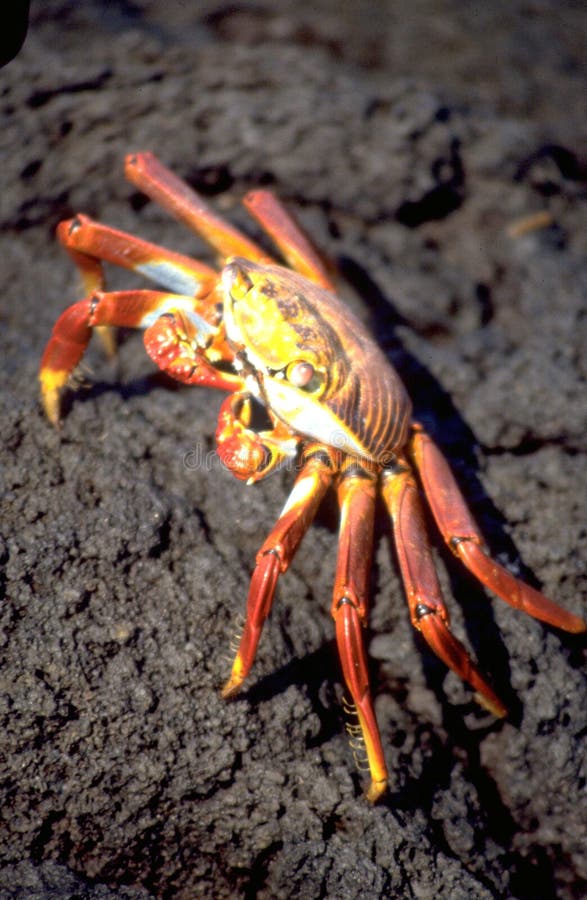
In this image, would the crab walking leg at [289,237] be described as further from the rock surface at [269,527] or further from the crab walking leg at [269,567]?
the crab walking leg at [269,567]

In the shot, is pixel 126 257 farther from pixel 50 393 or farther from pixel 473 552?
pixel 473 552

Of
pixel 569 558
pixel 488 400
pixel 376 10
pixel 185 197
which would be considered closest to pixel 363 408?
pixel 488 400

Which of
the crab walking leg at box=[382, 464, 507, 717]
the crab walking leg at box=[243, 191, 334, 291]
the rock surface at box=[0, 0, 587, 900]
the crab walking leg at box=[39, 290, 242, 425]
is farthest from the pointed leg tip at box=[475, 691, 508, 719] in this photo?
the crab walking leg at box=[243, 191, 334, 291]

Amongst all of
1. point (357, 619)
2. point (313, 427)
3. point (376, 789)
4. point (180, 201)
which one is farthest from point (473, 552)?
point (180, 201)

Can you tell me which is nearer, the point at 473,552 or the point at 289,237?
the point at 473,552

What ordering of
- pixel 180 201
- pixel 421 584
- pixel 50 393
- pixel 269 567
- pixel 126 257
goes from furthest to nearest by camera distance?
pixel 180 201, pixel 126 257, pixel 50 393, pixel 421 584, pixel 269 567

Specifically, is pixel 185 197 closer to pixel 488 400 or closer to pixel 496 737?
pixel 488 400

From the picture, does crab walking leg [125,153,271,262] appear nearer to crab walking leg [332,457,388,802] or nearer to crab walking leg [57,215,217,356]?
crab walking leg [57,215,217,356]
